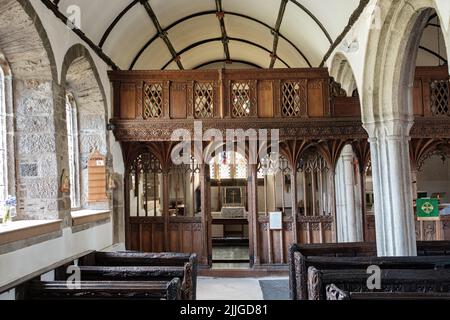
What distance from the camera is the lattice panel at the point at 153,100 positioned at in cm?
785

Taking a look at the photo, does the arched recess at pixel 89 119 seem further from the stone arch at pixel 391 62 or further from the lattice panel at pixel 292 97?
the stone arch at pixel 391 62

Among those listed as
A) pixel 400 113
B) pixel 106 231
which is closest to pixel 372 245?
pixel 400 113

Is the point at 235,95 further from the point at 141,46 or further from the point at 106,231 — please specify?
the point at 106,231

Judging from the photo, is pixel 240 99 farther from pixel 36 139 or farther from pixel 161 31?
pixel 36 139

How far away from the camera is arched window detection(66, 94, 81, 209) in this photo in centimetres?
707

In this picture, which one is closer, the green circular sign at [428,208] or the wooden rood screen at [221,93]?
the green circular sign at [428,208]

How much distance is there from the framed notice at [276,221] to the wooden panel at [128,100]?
3.27m

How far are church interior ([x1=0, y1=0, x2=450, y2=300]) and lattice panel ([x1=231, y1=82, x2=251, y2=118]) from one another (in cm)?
3

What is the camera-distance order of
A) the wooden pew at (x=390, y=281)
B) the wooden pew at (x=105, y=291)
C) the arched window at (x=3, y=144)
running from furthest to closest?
the arched window at (x=3, y=144) → the wooden pew at (x=390, y=281) → the wooden pew at (x=105, y=291)

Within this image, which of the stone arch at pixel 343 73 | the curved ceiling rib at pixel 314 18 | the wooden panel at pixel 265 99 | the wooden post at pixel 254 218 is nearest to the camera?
the curved ceiling rib at pixel 314 18

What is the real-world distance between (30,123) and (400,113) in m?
4.91

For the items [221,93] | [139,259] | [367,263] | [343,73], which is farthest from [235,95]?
[367,263]

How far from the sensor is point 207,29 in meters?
10.2
